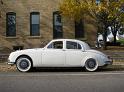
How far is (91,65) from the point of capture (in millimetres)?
18406

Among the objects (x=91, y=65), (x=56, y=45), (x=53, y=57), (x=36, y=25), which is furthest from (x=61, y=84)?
(x=36, y=25)

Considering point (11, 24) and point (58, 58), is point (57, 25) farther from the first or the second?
point (58, 58)

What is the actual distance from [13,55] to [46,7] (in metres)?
17.9

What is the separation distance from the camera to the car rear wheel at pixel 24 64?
60.3ft

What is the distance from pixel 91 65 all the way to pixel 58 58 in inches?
62.2

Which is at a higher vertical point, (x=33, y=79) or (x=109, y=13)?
(x=109, y=13)

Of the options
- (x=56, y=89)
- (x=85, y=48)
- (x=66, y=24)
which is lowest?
(x=56, y=89)

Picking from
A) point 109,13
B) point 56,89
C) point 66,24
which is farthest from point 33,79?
point 66,24

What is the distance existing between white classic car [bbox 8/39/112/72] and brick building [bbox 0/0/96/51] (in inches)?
684

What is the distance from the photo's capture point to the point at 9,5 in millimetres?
35906

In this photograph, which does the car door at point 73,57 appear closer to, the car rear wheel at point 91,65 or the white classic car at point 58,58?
the white classic car at point 58,58

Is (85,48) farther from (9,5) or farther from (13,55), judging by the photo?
(9,5)

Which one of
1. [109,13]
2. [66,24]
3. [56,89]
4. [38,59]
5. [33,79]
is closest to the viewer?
[56,89]

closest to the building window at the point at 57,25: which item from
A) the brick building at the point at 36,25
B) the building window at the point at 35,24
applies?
the brick building at the point at 36,25
